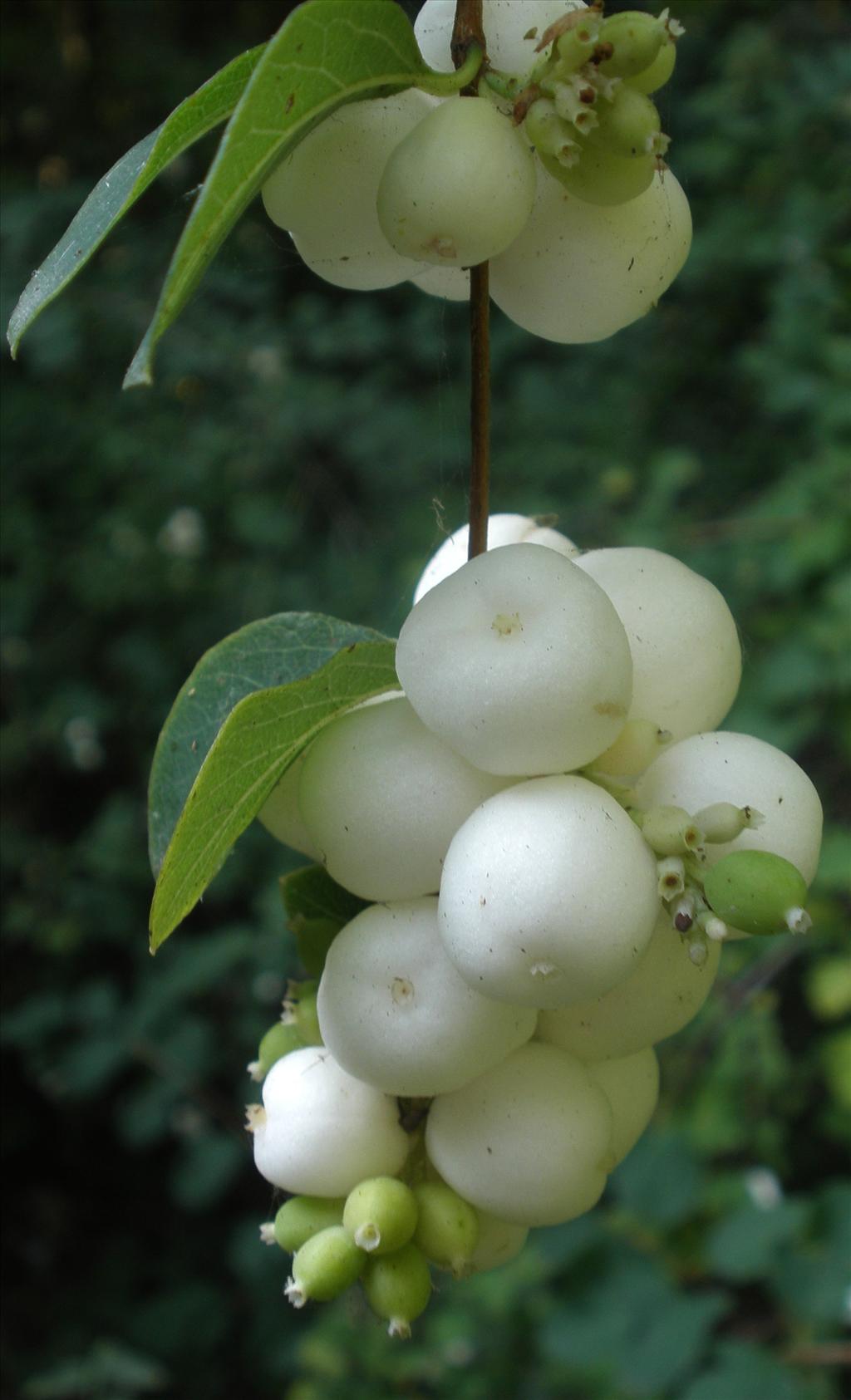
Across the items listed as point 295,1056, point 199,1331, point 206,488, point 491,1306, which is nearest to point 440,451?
point 206,488

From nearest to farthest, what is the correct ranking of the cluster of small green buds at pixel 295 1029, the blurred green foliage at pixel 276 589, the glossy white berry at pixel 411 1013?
the glossy white berry at pixel 411 1013 < the cluster of small green buds at pixel 295 1029 < the blurred green foliage at pixel 276 589

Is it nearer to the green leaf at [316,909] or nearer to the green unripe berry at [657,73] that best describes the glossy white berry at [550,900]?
the green leaf at [316,909]

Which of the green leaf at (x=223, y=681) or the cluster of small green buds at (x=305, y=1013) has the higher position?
the green leaf at (x=223, y=681)

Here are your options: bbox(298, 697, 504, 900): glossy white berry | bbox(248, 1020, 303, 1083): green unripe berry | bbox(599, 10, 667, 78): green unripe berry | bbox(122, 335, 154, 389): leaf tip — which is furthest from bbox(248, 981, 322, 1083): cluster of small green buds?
bbox(599, 10, 667, 78): green unripe berry

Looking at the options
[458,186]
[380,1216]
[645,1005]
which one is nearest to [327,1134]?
[380,1216]

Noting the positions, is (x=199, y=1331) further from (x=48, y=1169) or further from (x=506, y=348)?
(x=506, y=348)

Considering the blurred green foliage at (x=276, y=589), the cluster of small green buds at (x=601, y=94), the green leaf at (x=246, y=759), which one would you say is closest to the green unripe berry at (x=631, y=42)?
the cluster of small green buds at (x=601, y=94)

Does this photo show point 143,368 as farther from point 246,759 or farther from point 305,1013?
point 305,1013
